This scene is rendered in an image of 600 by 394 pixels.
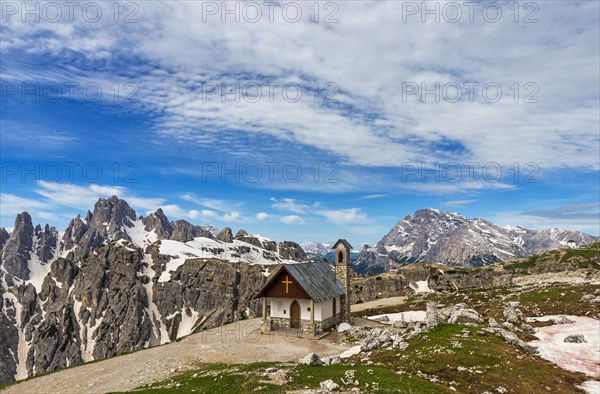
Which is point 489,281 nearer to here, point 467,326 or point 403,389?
point 467,326

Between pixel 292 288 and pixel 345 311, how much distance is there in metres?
9.48

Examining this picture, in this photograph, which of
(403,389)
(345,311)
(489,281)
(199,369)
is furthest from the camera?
(489,281)

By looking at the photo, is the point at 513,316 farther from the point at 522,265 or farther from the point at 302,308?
the point at 522,265

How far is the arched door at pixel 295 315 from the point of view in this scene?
159ft

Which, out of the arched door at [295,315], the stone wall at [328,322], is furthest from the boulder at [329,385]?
the arched door at [295,315]

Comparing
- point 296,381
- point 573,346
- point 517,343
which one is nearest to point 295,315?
point 296,381

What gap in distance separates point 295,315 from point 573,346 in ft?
94.8

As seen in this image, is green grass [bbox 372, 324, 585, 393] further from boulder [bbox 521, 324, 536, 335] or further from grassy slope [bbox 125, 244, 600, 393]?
boulder [bbox 521, 324, 536, 335]

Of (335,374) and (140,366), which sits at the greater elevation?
(335,374)

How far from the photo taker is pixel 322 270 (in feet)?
178

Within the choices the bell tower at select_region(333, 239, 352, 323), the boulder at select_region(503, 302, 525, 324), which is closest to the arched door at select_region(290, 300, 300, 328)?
the bell tower at select_region(333, 239, 352, 323)

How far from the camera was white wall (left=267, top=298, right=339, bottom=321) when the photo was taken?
155 feet

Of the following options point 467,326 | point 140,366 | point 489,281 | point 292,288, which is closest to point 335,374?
point 467,326

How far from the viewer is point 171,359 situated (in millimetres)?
37312
